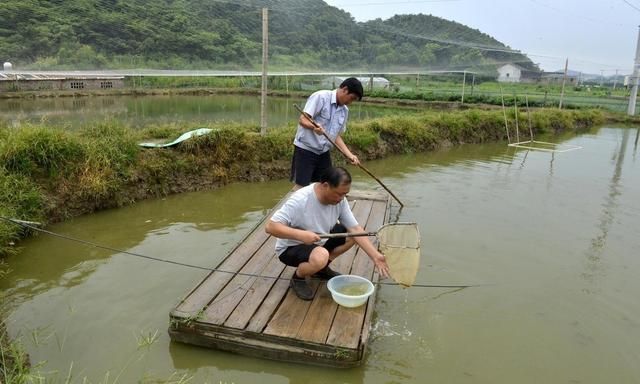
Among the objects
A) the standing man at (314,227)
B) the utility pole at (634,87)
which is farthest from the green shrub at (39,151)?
the utility pole at (634,87)

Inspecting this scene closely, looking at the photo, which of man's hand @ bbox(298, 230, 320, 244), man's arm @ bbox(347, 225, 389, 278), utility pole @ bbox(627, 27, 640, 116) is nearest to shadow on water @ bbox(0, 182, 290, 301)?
man's hand @ bbox(298, 230, 320, 244)

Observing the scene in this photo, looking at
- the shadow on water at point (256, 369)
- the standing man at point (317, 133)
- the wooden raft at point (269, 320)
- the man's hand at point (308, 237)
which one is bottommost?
the shadow on water at point (256, 369)

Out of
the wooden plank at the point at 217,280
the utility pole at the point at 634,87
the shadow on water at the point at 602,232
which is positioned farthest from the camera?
the utility pole at the point at 634,87

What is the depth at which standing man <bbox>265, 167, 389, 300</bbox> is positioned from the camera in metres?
2.75

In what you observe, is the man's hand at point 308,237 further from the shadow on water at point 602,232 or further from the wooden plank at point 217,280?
the shadow on water at point 602,232

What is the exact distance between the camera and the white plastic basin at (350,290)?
2.87 metres

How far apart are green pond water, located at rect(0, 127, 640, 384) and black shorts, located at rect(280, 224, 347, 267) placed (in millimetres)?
653

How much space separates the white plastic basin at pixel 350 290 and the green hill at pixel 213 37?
10.4 meters

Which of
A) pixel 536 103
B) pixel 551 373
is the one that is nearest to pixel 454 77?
pixel 536 103

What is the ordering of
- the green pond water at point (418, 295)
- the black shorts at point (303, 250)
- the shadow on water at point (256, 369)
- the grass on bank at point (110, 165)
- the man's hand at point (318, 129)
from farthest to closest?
1. the grass on bank at point (110, 165)
2. the man's hand at point (318, 129)
3. the black shorts at point (303, 250)
4. the green pond water at point (418, 295)
5. the shadow on water at point (256, 369)

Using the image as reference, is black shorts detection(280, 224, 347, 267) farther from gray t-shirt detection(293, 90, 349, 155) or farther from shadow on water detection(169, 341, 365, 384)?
gray t-shirt detection(293, 90, 349, 155)

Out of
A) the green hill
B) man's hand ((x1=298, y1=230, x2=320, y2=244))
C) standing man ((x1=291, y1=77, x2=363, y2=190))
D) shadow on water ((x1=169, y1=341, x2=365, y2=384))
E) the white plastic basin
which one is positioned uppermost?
the green hill

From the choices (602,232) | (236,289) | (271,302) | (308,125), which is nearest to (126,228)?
(236,289)

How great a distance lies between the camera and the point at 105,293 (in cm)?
345
